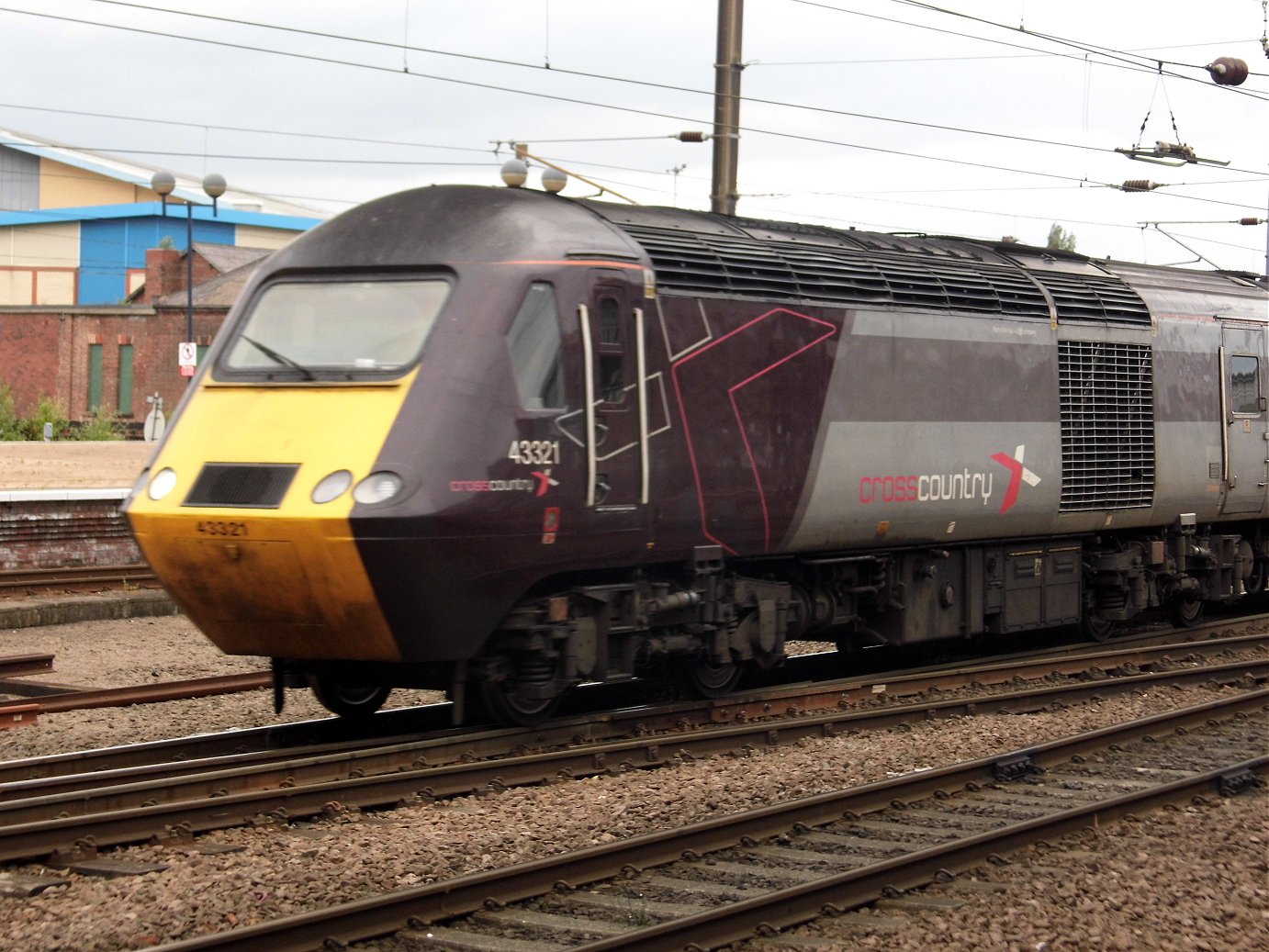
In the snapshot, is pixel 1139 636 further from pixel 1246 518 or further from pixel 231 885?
pixel 231 885

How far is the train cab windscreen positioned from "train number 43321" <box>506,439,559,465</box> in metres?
0.80

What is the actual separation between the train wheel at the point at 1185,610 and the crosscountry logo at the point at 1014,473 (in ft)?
13.5

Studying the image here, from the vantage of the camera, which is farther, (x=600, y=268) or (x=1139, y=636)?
(x=1139, y=636)

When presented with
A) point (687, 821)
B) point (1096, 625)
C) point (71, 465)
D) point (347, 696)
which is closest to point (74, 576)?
point (347, 696)

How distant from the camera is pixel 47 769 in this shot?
30.2 feet

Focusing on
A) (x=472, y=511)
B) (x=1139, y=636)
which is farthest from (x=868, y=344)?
(x=1139, y=636)

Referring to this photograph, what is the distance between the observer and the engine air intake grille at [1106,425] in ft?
47.0

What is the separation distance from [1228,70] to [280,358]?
13633 millimetres

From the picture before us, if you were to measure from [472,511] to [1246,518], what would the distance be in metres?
10.5

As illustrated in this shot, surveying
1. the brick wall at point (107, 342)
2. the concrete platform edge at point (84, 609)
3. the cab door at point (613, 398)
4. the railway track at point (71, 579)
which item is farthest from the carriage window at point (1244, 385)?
the brick wall at point (107, 342)

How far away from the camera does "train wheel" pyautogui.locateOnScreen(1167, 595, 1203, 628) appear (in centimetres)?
1692

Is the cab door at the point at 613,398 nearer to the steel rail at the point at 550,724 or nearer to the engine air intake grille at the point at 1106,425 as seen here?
the steel rail at the point at 550,724

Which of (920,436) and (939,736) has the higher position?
(920,436)

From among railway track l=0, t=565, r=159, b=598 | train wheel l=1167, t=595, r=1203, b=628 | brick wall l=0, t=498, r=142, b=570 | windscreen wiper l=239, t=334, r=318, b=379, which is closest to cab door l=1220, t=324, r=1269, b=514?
train wheel l=1167, t=595, r=1203, b=628
